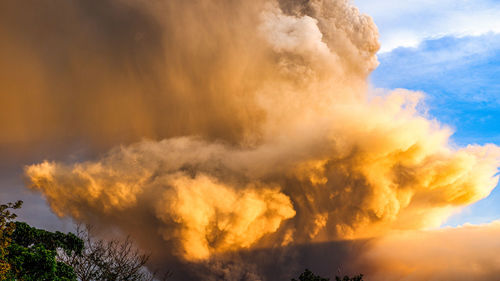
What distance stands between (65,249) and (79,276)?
280cm

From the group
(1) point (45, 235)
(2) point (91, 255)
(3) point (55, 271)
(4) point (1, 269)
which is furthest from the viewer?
(2) point (91, 255)

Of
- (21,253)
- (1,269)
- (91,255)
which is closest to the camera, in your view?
(1,269)

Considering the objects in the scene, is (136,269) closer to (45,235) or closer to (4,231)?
(45,235)

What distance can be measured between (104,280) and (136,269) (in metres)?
4.13

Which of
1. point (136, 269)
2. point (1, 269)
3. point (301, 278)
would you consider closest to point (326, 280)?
point (301, 278)

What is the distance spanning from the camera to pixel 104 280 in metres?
35.2

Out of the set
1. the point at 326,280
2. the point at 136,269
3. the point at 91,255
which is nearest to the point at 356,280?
the point at 326,280

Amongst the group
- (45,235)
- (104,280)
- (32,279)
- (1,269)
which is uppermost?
(45,235)

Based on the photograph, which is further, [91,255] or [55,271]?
[91,255]

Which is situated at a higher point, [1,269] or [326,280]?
[326,280]

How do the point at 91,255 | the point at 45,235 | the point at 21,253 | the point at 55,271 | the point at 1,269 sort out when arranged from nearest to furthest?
the point at 1,269 < the point at 21,253 < the point at 55,271 < the point at 45,235 < the point at 91,255

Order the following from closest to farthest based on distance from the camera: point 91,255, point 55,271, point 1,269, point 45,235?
point 1,269 → point 55,271 → point 45,235 → point 91,255

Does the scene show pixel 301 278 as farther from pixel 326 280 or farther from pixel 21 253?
pixel 21 253

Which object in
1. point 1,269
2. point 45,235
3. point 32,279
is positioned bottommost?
point 1,269
